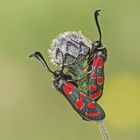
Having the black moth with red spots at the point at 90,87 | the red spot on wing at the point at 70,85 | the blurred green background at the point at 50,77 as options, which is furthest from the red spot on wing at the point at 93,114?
the blurred green background at the point at 50,77

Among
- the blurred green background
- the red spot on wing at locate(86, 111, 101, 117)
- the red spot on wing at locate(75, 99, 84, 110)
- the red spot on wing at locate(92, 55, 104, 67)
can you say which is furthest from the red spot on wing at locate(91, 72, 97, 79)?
the blurred green background

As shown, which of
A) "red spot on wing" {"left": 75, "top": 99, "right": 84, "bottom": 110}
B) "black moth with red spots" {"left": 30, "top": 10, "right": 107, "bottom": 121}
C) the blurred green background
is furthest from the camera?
the blurred green background

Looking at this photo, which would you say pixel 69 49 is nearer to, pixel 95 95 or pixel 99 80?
pixel 99 80

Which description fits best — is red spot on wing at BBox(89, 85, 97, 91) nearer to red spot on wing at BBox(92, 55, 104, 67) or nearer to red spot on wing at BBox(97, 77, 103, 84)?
red spot on wing at BBox(97, 77, 103, 84)

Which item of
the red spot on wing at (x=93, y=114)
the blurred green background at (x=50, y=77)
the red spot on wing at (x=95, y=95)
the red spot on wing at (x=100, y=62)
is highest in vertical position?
the blurred green background at (x=50, y=77)

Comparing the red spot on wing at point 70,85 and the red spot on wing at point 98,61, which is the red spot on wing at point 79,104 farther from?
the red spot on wing at point 98,61

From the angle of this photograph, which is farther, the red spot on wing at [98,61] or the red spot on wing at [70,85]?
the red spot on wing at [98,61]

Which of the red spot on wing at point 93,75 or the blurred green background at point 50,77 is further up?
the blurred green background at point 50,77
